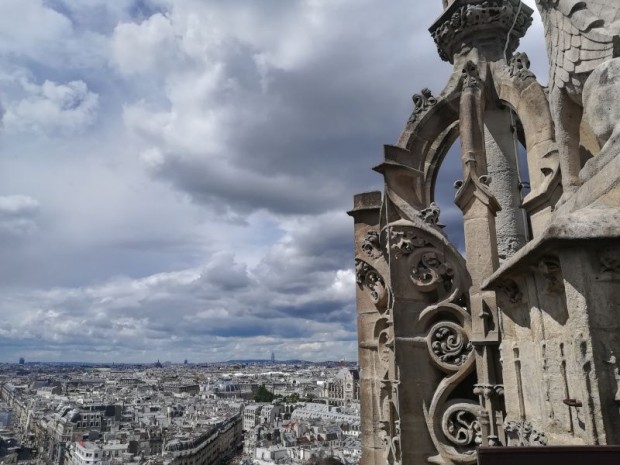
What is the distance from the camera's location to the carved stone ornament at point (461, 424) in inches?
210

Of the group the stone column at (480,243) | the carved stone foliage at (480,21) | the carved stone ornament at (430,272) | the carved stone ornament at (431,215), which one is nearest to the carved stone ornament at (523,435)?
the stone column at (480,243)

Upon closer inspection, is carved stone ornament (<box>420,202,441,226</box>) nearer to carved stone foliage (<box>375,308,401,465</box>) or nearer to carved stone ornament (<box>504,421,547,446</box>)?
carved stone foliage (<box>375,308,401,465</box>)

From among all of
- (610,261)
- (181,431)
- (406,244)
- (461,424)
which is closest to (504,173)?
(406,244)

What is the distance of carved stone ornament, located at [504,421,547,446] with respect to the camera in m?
3.52

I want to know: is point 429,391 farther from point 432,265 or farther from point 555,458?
point 555,458

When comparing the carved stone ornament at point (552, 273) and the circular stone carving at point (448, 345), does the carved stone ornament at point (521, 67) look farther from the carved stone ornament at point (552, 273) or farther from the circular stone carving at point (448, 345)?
the carved stone ornament at point (552, 273)

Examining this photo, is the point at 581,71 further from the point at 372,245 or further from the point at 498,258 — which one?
the point at 372,245

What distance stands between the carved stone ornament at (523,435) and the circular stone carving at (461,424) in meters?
1.20

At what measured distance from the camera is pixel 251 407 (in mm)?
132250

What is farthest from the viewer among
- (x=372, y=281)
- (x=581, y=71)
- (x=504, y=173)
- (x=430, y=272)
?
(x=372, y=281)

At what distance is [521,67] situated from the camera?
6.15 meters

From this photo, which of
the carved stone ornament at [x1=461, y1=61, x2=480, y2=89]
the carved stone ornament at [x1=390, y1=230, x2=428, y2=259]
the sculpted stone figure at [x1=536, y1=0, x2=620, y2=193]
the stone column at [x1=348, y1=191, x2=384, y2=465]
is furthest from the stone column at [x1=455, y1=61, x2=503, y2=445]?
the stone column at [x1=348, y1=191, x2=384, y2=465]

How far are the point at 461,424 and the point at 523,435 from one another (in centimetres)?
179

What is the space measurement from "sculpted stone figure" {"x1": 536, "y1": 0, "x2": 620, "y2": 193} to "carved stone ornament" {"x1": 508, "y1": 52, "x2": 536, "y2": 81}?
2.05 m
